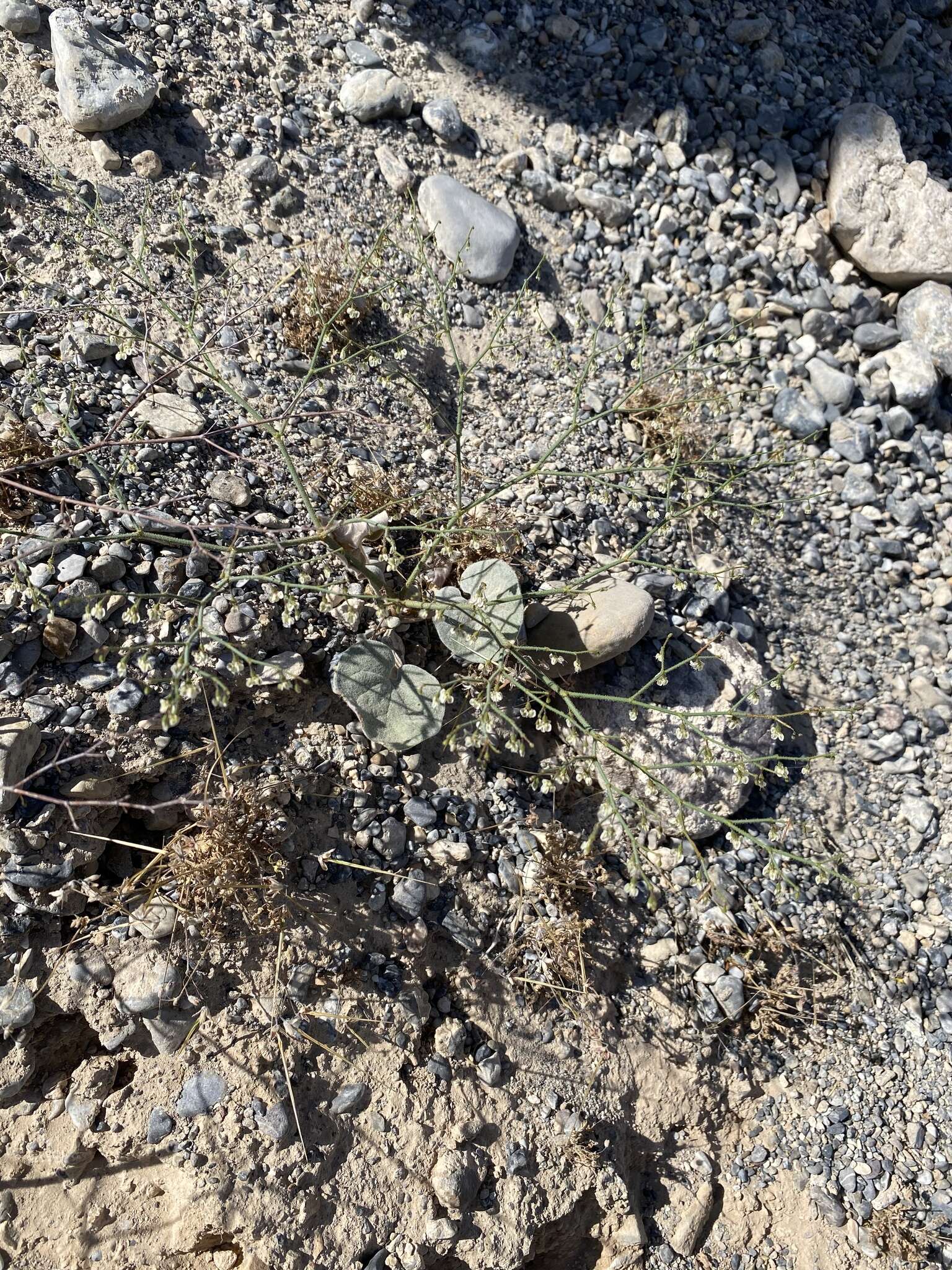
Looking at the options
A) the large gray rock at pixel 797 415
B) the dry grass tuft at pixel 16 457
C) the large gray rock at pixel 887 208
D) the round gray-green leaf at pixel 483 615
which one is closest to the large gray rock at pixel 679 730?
the round gray-green leaf at pixel 483 615

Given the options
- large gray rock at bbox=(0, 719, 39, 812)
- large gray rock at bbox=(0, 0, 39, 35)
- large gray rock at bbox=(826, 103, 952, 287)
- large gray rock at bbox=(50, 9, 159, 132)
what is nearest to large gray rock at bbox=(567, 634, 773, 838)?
large gray rock at bbox=(0, 719, 39, 812)

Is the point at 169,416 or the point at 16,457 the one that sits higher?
the point at 169,416

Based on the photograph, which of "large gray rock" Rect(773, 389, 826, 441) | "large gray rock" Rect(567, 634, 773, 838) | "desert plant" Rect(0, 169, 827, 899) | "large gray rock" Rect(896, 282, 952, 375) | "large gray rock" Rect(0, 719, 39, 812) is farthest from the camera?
"large gray rock" Rect(896, 282, 952, 375)

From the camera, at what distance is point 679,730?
10.1 feet

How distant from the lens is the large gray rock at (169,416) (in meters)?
2.85

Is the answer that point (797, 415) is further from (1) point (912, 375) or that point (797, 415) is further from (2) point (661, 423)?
(2) point (661, 423)

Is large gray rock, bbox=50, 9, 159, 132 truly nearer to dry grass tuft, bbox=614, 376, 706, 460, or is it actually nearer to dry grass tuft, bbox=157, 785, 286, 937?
dry grass tuft, bbox=614, 376, 706, 460

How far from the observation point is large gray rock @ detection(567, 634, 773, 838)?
301cm

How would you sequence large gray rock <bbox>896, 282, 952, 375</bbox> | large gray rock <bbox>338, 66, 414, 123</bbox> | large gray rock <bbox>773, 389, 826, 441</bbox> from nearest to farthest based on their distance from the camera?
large gray rock <bbox>338, 66, 414, 123</bbox> → large gray rock <bbox>773, 389, 826, 441</bbox> → large gray rock <bbox>896, 282, 952, 375</bbox>

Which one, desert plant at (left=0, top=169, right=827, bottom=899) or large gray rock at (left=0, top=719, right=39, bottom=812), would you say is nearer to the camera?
large gray rock at (left=0, top=719, right=39, bottom=812)

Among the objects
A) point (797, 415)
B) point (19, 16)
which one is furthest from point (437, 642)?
point (19, 16)

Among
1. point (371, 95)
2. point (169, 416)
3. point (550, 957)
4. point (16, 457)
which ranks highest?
point (371, 95)

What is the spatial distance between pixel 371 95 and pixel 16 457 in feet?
7.21

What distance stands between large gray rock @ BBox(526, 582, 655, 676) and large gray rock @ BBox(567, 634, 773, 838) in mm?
130
